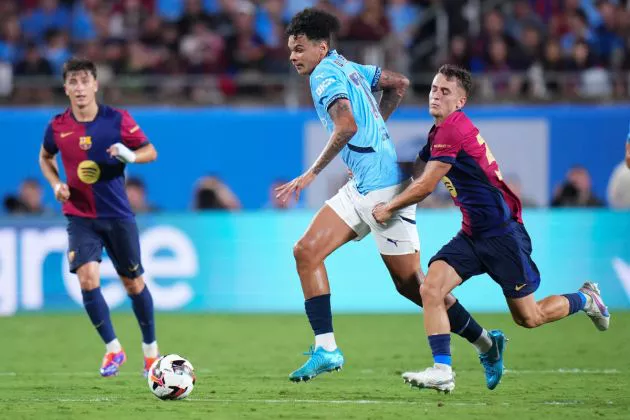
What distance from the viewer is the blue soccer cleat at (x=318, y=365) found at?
8.30 m

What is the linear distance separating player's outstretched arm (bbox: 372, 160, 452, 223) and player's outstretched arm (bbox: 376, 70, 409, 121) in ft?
3.63

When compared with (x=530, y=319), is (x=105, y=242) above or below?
above

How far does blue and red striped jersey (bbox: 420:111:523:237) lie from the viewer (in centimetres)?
802

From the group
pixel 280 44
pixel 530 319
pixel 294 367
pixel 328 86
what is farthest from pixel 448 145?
pixel 280 44

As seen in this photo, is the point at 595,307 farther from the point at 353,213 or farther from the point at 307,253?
the point at 307,253

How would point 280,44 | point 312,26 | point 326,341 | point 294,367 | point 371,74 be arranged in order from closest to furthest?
point 326,341, point 312,26, point 371,74, point 294,367, point 280,44

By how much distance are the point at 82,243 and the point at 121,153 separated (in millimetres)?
899

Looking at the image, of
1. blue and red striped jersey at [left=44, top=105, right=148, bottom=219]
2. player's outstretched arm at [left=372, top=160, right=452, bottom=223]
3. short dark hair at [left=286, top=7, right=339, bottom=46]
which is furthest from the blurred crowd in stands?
player's outstretched arm at [left=372, top=160, right=452, bottom=223]

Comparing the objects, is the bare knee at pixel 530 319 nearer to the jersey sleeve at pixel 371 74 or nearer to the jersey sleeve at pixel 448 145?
the jersey sleeve at pixel 448 145

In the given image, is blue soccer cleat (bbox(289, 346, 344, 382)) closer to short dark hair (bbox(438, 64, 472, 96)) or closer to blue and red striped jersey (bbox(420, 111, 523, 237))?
blue and red striped jersey (bbox(420, 111, 523, 237))

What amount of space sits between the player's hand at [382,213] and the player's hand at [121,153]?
2.33 m

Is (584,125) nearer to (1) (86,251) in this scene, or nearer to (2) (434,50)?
(2) (434,50)

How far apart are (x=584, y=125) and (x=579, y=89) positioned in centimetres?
57

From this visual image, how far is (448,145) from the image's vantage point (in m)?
7.99
